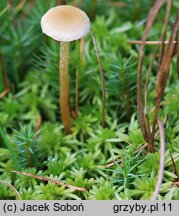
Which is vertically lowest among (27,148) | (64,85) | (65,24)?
(27,148)

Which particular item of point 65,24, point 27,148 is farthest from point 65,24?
point 27,148

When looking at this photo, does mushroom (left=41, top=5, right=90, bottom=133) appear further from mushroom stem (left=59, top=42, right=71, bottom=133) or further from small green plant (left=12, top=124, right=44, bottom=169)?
small green plant (left=12, top=124, right=44, bottom=169)

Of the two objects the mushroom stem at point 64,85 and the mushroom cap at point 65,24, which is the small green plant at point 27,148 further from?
the mushroom cap at point 65,24

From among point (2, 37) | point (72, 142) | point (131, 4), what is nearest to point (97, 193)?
point (72, 142)

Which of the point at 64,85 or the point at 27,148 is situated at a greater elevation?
the point at 64,85

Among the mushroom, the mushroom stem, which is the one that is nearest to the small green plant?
the mushroom stem

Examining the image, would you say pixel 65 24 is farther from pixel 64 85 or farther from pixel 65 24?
pixel 64 85

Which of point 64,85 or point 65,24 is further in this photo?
point 64,85
